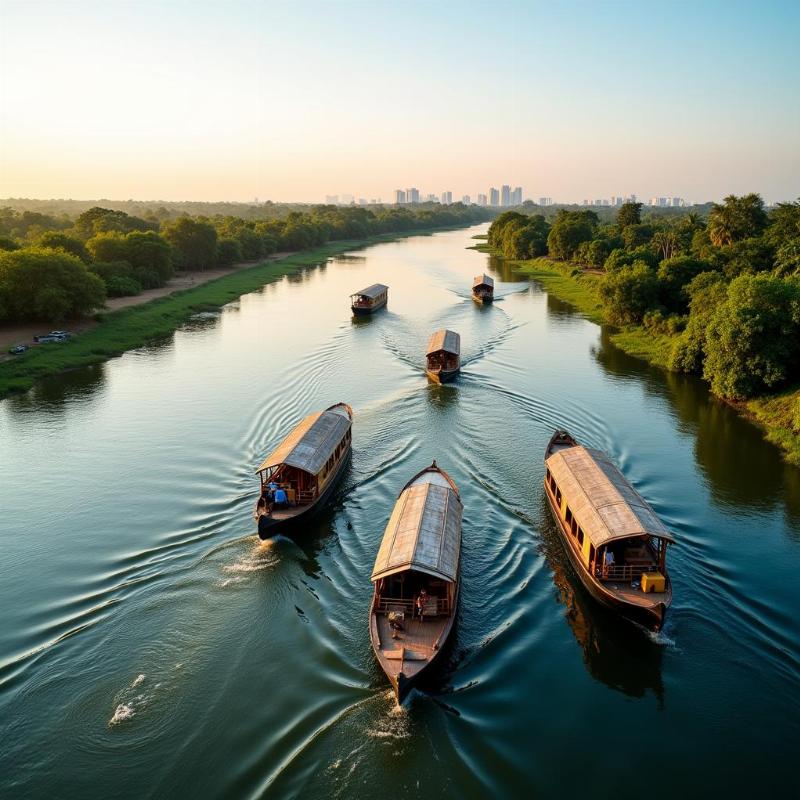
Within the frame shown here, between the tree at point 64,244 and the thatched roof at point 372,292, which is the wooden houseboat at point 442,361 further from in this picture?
the tree at point 64,244

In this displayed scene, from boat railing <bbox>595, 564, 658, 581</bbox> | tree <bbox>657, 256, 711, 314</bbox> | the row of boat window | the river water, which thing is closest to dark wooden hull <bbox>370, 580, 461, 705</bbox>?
the river water

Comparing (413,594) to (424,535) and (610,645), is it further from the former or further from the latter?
(610,645)

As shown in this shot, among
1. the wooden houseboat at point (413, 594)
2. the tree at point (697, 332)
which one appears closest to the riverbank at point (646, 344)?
the tree at point (697, 332)

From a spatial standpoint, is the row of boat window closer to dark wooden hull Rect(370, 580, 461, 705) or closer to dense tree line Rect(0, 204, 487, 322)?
dark wooden hull Rect(370, 580, 461, 705)

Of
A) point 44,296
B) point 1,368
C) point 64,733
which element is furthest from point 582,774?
point 44,296

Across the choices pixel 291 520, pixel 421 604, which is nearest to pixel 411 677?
pixel 421 604

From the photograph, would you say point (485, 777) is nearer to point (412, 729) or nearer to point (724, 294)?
point (412, 729)
